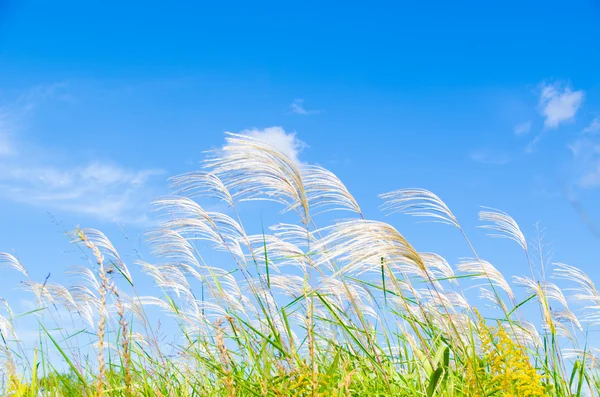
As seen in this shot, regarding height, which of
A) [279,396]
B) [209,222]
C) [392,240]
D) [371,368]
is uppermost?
[209,222]

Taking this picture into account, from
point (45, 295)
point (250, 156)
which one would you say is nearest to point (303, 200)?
point (250, 156)

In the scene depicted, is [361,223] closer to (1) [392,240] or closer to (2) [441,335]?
(1) [392,240]

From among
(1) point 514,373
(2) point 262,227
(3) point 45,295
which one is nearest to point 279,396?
(1) point 514,373

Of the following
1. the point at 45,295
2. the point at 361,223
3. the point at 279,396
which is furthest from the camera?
the point at 45,295

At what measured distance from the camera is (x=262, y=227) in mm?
3629

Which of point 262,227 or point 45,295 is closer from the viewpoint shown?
point 262,227

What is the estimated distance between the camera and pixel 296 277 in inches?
155

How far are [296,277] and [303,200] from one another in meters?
1.03

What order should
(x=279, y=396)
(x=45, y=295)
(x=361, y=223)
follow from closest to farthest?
(x=279, y=396) < (x=361, y=223) < (x=45, y=295)

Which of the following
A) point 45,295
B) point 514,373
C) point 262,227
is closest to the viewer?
point 514,373

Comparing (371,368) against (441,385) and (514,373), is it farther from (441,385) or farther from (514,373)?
(514,373)

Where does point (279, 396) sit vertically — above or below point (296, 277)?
below

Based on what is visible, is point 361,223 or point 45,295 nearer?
point 361,223

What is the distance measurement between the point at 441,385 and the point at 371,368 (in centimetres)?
76
